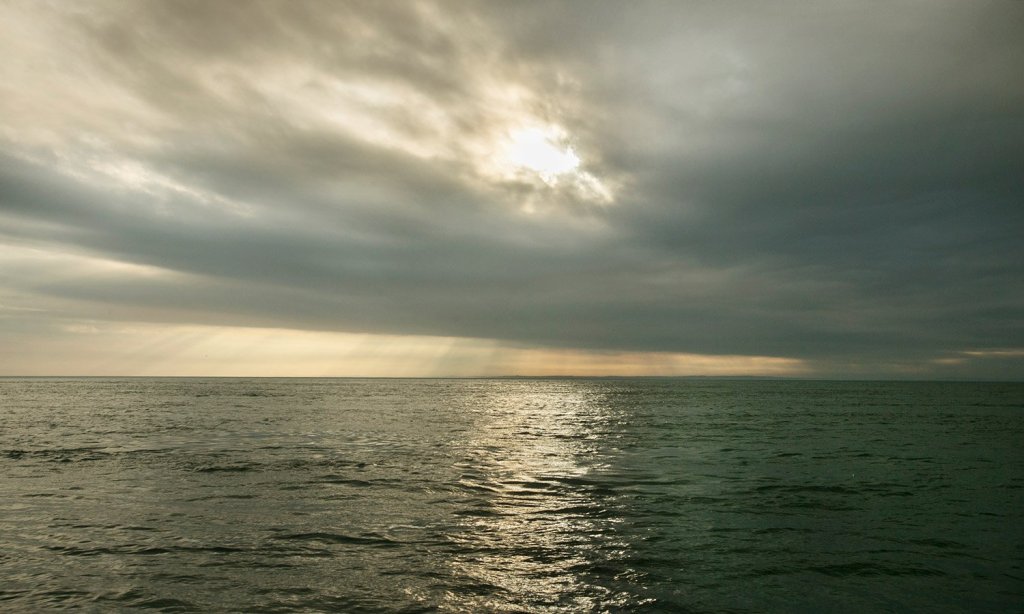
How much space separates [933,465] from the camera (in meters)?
30.5

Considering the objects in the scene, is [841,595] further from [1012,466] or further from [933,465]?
[1012,466]

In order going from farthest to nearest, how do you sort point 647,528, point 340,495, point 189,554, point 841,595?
point 340,495
point 647,528
point 189,554
point 841,595

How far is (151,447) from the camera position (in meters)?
36.6

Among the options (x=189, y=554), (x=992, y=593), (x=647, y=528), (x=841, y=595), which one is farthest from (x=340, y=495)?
(x=992, y=593)

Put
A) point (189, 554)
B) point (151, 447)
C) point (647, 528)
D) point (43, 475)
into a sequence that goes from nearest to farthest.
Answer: point (189, 554)
point (647, 528)
point (43, 475)
point (151, 447)

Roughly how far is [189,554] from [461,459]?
18768mm

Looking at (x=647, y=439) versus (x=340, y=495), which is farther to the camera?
(x=647, y=439)

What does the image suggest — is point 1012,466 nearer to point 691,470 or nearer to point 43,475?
point 691,470

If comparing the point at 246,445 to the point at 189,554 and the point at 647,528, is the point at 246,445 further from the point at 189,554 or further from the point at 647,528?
the point at 647,528

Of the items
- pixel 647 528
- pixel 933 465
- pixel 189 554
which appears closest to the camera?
pixel 189 554

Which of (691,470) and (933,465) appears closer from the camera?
(691,470)

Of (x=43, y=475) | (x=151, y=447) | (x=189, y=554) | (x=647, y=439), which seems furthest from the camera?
(x=647, y=439)

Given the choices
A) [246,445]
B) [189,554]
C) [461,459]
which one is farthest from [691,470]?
[246,445]

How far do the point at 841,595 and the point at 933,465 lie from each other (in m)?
23.7
